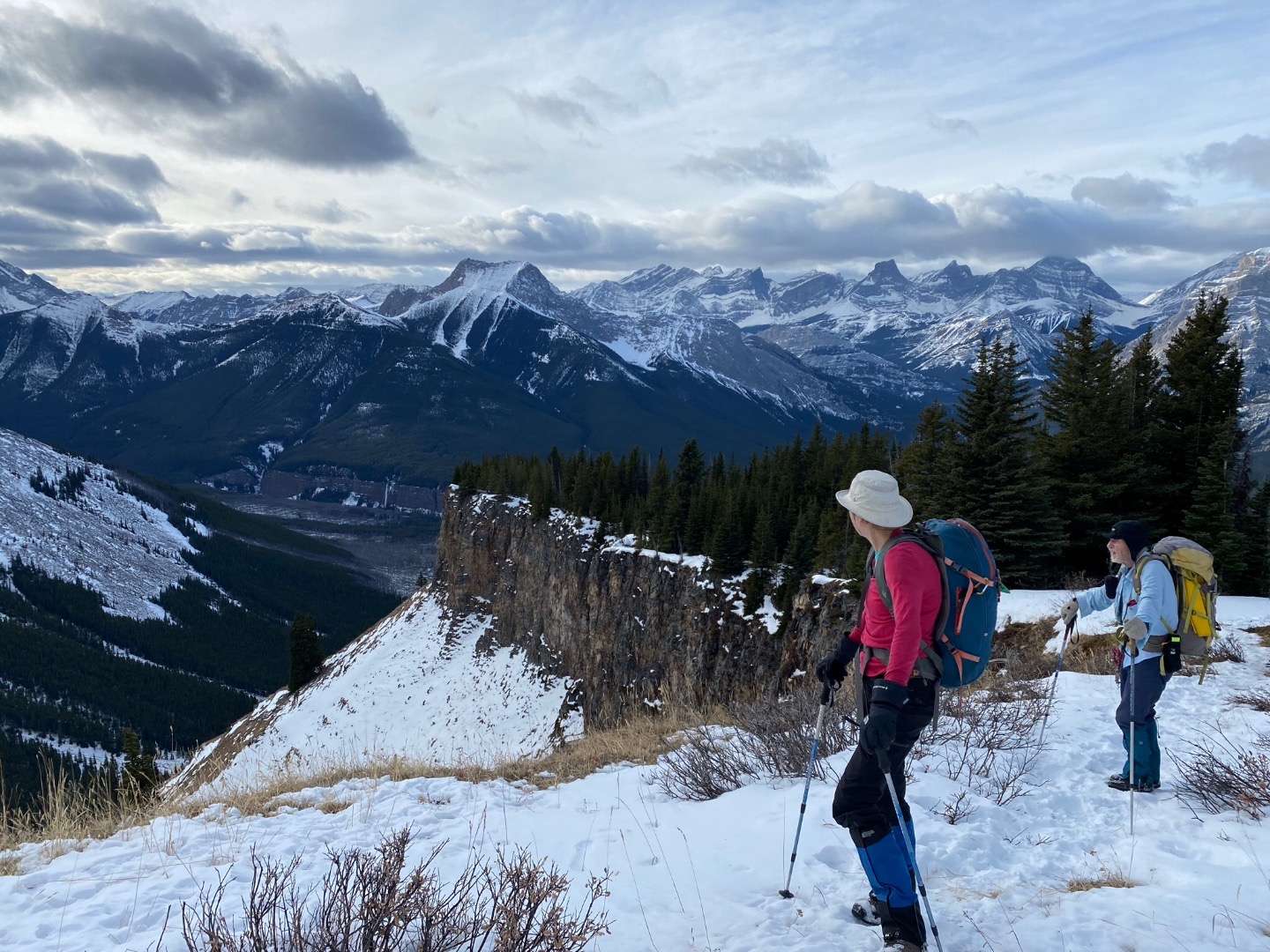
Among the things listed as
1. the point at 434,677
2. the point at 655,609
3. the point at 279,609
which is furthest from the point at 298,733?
the point at 279,609

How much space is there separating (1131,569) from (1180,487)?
2519cm

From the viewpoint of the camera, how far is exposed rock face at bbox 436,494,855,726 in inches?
1040

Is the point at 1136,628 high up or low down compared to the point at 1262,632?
up

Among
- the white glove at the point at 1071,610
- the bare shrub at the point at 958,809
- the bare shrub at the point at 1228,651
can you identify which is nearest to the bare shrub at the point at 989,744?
the bare shrub at the point at 958,809

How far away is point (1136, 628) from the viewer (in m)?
6.51

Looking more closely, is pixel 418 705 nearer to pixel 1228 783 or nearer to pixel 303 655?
pixel 303 655

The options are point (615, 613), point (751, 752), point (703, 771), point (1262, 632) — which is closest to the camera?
point (703, 771)

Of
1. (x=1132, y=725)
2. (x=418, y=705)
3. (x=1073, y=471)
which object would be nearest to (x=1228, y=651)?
(x=1132, y=725)

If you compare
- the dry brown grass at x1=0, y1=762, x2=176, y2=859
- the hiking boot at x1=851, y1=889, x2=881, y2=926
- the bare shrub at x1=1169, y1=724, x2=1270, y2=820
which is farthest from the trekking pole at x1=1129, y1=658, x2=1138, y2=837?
the dry brown grass at x1=0, y1=762, x2=176, y2=859

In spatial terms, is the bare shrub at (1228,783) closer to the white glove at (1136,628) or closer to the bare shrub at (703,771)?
the white glove at (1136,628)

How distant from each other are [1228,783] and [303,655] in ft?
216

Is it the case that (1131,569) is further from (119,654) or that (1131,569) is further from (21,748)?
(119,654)

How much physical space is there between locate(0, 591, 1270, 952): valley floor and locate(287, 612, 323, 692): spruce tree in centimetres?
5943

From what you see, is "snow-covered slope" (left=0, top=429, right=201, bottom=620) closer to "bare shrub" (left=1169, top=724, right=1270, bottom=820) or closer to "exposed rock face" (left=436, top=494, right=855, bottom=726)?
"exposed rock face" (left=436, top=494, right=855, bottom=726)
